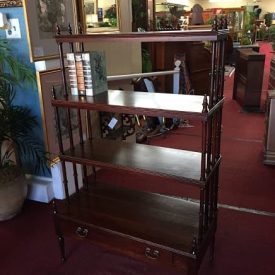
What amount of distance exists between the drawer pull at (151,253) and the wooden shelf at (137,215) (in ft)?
0.15

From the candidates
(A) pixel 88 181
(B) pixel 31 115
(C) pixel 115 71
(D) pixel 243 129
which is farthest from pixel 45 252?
(D) pixel 243 129

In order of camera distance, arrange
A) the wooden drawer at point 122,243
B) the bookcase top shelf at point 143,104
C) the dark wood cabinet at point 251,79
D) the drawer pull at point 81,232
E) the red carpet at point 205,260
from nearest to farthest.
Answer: the bookcase top shelf at point 143,104 < the wooden drawer at point 122,243 < the drawer pull at point 81,232 < the red carpet at point 205,260 < the dark wood cabinet at point 251,79

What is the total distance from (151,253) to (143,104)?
0.78 m

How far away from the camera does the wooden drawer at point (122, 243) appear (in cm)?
164

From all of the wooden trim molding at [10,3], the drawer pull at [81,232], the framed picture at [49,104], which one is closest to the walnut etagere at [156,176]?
the drawer pull at [81,232]

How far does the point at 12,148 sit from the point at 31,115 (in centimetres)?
38

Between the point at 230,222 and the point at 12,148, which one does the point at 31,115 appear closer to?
the point at 12,148

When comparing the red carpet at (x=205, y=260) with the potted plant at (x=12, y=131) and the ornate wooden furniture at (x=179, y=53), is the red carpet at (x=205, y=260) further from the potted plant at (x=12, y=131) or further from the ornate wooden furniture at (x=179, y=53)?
the ornate wooden furniture at (x=179, y=53)

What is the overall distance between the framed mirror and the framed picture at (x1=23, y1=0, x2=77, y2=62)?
0.53 m

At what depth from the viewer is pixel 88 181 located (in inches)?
91.2

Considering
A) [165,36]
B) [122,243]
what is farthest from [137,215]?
[165,36]

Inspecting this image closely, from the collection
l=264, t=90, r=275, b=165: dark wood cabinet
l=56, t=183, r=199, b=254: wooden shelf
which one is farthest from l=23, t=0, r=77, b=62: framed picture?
l=264, t=90, r=275, b=165: dark wood cabinet

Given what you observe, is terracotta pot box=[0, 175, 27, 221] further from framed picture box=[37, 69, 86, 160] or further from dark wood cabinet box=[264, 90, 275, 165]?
dark wood cabinet box=[264, 90, 275, 165]

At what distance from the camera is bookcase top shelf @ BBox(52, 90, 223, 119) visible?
1483 mm
